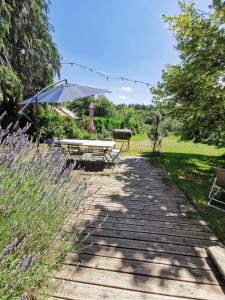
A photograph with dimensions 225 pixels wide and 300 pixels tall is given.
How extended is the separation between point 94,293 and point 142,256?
901 mm

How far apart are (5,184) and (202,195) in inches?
195

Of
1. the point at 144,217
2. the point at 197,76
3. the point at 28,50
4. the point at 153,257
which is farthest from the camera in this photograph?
the point at 28,50

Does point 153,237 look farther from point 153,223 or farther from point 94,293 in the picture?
point 94,293

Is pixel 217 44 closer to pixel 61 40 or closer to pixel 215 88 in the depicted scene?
pixel 215 88

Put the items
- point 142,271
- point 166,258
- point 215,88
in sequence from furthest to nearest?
point 215,88
point 166,258
point 142,271

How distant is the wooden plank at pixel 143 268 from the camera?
2.70 m

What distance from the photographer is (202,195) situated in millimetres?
5938

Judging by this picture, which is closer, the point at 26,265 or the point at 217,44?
the point at 26,265

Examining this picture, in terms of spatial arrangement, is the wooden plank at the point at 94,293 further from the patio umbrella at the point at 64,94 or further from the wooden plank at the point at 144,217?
the patio umbrella at the point at 64,94

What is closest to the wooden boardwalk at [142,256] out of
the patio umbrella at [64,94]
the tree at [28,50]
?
the patio umbrella at [64,94]

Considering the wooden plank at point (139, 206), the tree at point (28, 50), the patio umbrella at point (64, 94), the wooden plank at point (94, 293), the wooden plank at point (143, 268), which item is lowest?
the wooden plank at point (94, 293)

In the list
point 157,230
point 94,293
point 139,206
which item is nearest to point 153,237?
point 157,230

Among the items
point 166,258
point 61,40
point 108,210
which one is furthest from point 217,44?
point 61,40

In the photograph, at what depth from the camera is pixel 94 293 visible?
93.4 inches
